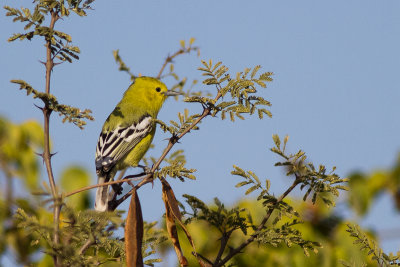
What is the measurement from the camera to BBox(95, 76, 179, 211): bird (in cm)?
Answer: 666

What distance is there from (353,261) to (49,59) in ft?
7.70

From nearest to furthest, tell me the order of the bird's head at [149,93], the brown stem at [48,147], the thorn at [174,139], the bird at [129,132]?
the brown stem at [48,147], the thorn at [174,139], the bird at [129,132], the bird's head at [149,93]

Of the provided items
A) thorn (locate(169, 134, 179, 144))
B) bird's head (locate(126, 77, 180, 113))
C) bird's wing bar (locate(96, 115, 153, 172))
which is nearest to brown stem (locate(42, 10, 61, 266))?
thorn (locate(169, 134, 179, 144))

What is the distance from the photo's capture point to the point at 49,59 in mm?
3592

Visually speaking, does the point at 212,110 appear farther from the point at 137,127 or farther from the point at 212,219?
the point at 137,127

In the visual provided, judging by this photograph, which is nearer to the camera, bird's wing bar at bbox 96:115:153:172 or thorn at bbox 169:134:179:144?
thorn at bbox 169:134:179:144

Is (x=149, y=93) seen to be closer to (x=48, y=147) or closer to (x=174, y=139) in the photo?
(x=174, y=139)

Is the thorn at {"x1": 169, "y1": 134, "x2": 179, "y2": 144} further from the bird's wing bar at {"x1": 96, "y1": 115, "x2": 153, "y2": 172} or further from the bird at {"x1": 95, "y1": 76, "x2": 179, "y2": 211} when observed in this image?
the bird's wing bar at {"x1": 96, "y1": 115, "x2": 153, "y2": 172}

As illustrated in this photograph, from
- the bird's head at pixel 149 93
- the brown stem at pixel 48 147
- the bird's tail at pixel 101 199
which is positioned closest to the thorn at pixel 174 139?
the brown stem at pixel 48 147

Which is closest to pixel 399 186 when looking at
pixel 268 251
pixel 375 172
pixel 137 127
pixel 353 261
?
pixel 375 172

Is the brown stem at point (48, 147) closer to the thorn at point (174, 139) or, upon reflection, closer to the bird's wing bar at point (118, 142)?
the thorn at point (174, 139)

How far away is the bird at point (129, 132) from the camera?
6.66 metres

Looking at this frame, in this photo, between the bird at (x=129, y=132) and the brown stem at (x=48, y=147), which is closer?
the brown stem at (x=48, y=147)

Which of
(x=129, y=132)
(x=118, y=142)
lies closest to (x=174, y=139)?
(x=118, y=142)
